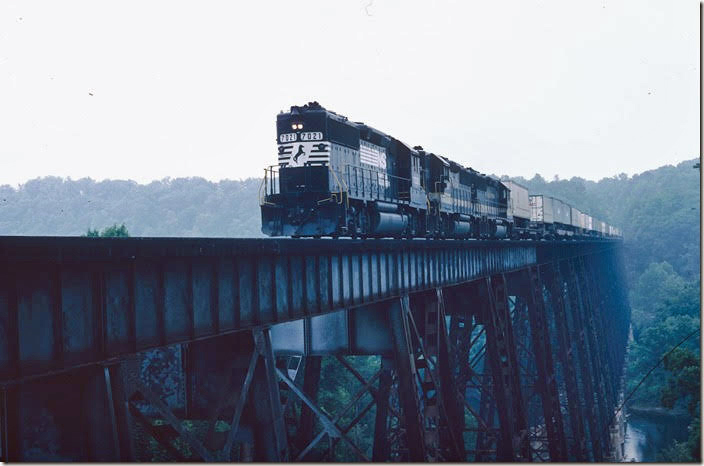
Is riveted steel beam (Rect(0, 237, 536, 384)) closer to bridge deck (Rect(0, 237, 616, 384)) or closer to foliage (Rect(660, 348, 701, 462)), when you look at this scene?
bridge deck (Rect(0, 237, 616, 384))

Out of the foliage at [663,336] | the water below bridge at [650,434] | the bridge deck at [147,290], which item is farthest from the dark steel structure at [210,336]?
the foliage at [663,336]

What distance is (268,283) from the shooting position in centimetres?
1007

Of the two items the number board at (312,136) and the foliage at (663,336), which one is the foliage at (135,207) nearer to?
the foliage at (663,336)

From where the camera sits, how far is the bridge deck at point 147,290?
629 centimetres

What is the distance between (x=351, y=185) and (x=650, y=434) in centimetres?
4390

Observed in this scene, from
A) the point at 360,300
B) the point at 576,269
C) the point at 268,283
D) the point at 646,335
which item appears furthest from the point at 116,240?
the point at 646,335

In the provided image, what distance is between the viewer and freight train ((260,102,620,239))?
21641 millimetres

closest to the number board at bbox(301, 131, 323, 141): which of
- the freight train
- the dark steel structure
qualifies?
the freight train

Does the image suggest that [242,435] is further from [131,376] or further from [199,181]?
[199,181]

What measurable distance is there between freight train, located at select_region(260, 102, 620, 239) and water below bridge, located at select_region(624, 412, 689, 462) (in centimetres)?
2866

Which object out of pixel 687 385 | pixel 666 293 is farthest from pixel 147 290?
pixel 666 293

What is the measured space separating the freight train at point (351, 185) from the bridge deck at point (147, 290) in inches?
340

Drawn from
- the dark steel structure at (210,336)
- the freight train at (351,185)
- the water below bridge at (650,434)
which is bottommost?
the water below bridge at (650,434)

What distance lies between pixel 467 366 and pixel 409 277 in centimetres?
739
